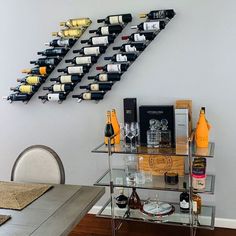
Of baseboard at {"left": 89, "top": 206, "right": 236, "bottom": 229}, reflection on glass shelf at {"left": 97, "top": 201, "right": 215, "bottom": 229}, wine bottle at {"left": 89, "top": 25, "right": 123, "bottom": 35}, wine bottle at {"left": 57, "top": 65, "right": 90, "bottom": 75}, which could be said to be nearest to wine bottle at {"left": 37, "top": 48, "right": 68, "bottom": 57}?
wine bottle at {"left": 57, "top": 65, "right": 90, "bottom": 75}

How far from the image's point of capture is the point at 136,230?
2742 mm

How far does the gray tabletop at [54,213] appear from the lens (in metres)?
1.48

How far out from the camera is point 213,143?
258 centimetres

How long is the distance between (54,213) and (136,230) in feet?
4.20

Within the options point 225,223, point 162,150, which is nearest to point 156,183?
point 162,150

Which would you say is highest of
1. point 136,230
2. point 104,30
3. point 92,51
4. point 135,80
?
point 104,30

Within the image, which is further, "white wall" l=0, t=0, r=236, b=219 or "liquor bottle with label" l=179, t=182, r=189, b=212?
"liquor bottle with label" l=179, t=182, r=189, b=212

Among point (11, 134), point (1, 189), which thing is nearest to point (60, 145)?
point (11, 134)

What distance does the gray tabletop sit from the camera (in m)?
1.48

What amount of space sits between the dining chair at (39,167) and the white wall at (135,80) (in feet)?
2.54

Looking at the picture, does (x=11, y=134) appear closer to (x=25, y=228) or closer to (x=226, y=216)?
(x=25, y=228)

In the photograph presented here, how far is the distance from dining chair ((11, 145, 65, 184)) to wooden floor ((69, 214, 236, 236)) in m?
0.80

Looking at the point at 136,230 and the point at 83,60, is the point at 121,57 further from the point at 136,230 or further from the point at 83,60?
the point at 136,230

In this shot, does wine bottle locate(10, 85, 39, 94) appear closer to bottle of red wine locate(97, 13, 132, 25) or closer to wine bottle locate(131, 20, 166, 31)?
bottle of red wine locate(97, 13, 132, 25)
